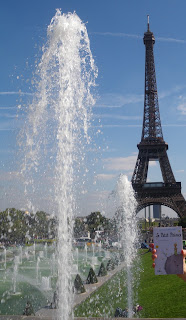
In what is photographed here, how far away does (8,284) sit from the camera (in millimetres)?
20031

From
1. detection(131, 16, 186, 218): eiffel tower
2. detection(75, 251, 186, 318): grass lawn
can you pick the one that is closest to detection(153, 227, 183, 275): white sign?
detection(75, 251, 186, 318): grass lawn

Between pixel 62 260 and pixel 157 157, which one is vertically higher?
pixel 157 157

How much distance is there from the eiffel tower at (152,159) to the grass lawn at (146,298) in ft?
139

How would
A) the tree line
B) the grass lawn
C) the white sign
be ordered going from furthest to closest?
the tree line
the grass lawn
the white sign

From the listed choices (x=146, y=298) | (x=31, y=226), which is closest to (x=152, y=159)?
(x=31, y=226)

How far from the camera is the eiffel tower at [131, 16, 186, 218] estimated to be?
202ft

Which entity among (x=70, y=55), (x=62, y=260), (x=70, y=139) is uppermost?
(x=70, y=55)

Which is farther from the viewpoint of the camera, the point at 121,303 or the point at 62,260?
the point at 121,303

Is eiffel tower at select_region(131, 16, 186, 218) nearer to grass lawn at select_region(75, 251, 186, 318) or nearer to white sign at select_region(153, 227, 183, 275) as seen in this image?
grass lawn at select_region(75, 251, 186, 318)

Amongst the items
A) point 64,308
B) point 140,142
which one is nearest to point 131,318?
point 64,308

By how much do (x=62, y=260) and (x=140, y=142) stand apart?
56670mm

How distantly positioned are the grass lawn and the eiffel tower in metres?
42.3

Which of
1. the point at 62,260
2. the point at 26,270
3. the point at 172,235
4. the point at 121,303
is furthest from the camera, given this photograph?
the point at 26,270

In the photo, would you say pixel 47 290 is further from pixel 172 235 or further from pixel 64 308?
pixel 172 235
